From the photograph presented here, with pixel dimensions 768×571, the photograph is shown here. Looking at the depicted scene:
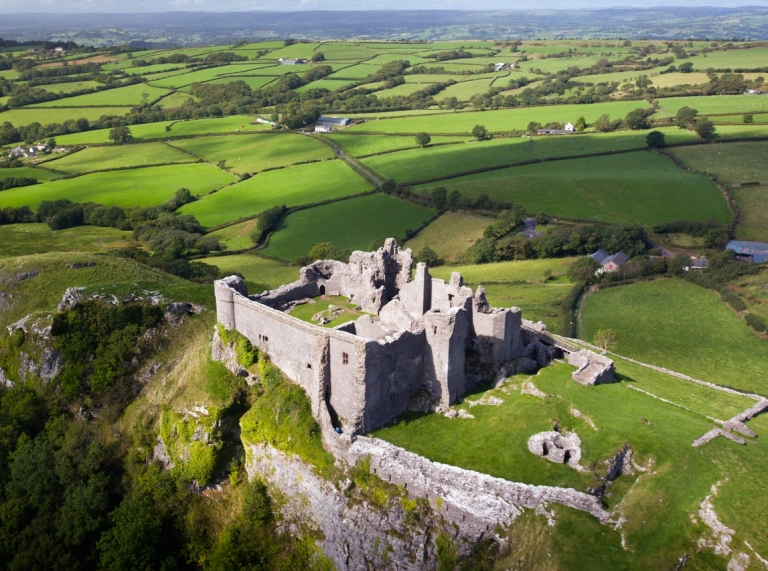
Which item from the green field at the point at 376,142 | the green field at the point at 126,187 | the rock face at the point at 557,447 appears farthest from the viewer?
the green field at the point at 376,142

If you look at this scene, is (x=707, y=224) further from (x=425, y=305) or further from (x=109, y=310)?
(x=109, y=310)

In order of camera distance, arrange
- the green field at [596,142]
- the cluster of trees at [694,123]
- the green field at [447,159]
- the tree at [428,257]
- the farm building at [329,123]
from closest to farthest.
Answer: the tree at [428,257]
the green field at [447,159]
the cluster of trees at [694,123]
the green field at [596,142]
the farm building at [329,123]

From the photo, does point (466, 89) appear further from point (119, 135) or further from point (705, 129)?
point (119, 135)

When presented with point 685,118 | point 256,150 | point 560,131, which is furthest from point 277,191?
point 685,118

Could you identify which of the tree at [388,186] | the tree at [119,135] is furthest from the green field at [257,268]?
the tree at [119,135]

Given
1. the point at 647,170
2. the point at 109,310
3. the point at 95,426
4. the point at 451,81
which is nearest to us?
the point at 95,426

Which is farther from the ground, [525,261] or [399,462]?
[399,462]

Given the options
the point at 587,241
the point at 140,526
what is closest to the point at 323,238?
the point at 587,241

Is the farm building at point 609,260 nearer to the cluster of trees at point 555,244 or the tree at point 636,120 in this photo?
the cluster of trees at point 555,244
